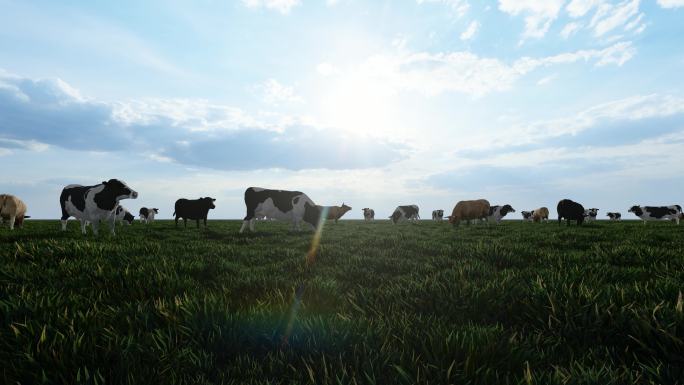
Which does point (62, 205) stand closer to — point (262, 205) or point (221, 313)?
point (262, 205)

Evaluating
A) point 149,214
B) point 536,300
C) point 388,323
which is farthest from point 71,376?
point 149,214

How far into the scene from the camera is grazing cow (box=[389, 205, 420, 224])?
42100 mm

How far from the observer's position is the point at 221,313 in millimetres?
2959

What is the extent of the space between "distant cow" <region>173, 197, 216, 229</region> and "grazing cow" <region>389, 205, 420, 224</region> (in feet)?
78.0

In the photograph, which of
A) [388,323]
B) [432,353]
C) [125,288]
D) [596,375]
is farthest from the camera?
[125,288]

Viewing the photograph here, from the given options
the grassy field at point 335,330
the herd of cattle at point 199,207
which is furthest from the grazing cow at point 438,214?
the grassy field at point 335,330

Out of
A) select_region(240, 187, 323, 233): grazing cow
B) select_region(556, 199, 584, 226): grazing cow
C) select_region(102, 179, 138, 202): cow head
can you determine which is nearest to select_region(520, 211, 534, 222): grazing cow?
select_region(556, 199, 584, 226): grazing cow

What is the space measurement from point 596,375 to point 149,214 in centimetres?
4520

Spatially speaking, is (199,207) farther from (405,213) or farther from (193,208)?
(405,213)

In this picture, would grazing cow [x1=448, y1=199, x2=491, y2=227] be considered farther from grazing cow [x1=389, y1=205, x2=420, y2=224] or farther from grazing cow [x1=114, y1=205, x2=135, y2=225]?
grazing cow [x1=114, y1=205, x2=135, y2=225]

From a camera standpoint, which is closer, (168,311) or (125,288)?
(168,311)

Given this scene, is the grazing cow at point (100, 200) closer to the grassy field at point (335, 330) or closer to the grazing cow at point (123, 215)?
the grassy field at point (335, 330)

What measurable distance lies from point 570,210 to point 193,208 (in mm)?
27428

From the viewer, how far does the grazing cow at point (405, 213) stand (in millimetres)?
42100
